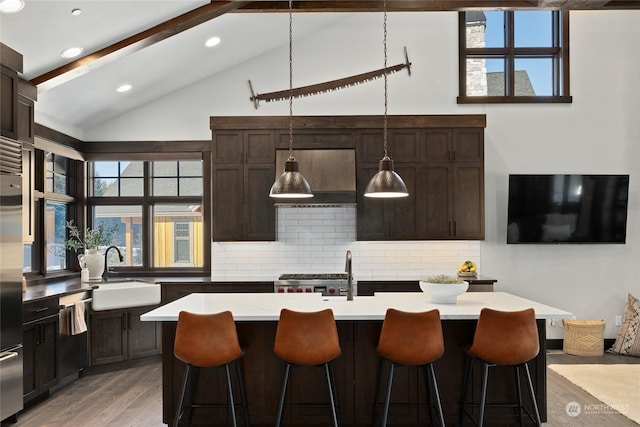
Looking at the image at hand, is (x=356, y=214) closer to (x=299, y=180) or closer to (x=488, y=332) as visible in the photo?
(x=299, y=180)

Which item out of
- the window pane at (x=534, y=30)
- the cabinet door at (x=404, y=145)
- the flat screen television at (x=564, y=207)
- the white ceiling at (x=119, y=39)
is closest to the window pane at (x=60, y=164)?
the white ceiling at (x=119, y=39)

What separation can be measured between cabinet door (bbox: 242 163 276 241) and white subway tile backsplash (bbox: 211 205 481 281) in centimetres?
34

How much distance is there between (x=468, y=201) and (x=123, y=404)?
414 cm

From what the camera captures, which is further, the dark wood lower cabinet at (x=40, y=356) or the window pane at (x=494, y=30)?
the window pane at (x=494, y=30)

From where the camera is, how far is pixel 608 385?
4629 millimetres

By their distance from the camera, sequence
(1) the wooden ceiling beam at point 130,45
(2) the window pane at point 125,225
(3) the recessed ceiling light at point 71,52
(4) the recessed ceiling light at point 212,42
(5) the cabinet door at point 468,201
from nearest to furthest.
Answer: (3) the recessed ceiling light at point 71,52 → (1) the wooden ceiling beam at point 130,45 → (4) the recessed ceiling light at point 212,42 → (5) the cabinet door at point 468,201 → (2) the window pane at point 125,225

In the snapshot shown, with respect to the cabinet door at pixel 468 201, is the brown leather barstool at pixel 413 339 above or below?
below

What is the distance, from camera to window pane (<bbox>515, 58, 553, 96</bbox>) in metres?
6.33

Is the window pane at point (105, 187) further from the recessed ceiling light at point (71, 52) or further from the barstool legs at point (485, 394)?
the barstool legs at point (485, 394)

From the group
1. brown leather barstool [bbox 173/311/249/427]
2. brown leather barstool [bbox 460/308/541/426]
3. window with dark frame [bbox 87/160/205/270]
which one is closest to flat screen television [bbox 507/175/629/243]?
brown leather barstool [bbox 460/308/541/426]

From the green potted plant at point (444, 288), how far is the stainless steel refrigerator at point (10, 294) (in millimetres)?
2963

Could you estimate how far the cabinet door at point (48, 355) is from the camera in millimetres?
4168

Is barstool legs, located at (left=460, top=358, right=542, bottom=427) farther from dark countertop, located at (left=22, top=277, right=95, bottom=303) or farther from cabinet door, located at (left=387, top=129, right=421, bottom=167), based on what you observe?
dark countertop, located at (left=22, top=277, right=95, bottom=303)

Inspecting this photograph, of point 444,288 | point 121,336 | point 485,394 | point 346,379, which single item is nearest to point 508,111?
point 444,288
